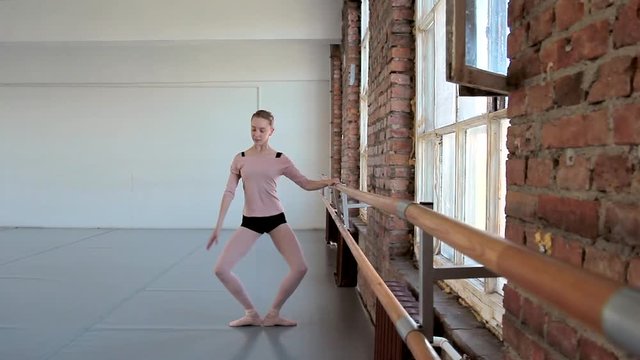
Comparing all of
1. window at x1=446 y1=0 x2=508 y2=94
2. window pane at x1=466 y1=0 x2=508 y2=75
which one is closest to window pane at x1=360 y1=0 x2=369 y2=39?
window pane at x1=466 y1=0 x2=508 y2=75

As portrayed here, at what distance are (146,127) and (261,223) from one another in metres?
7.02

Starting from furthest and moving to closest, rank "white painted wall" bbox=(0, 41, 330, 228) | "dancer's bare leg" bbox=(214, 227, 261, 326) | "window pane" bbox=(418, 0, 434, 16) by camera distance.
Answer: "white painted wall" bbox=(0, 41, 330, 228) < "dancer's bare leg" bbox=(214, 227, 261, 326) < "window pane" bbox=(418, 0, 434, 16)

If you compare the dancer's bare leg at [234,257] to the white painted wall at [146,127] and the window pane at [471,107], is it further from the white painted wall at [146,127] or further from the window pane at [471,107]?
the white painted wall at [146,127]

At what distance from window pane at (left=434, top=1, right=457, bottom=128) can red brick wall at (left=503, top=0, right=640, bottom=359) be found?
127 cm

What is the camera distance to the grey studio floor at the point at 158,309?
3262 millimetres

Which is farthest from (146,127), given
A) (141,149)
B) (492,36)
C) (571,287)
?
(571,287)

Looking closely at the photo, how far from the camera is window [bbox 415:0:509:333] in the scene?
1.96 m

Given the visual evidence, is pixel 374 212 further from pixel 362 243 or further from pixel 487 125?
pixel 487 125

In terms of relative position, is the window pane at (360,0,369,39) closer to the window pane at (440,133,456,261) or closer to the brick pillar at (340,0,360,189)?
the brick pillar at (340,0,360,189)

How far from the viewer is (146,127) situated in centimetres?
991

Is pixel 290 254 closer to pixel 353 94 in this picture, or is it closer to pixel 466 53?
pixel 466 53

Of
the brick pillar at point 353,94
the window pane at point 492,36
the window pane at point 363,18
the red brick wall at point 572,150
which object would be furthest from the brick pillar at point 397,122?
the brick pillar at point 353,94

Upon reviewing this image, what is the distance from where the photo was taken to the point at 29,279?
5.23 m

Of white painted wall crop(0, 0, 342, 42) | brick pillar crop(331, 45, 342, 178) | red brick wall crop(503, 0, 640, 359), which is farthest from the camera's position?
brick pillar crop(331, 45, 342, 178)
